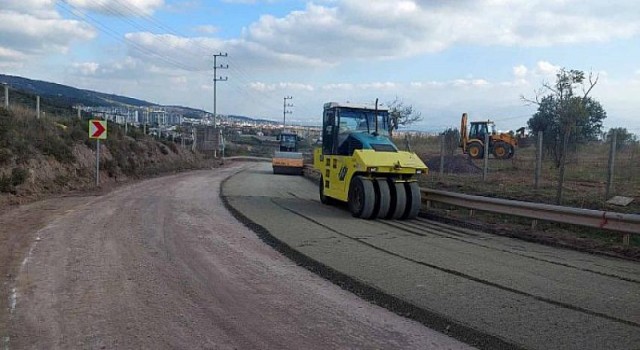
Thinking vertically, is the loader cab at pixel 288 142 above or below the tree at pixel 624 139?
below

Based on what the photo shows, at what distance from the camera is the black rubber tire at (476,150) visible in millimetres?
39388

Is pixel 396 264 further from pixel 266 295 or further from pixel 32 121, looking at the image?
pixel 32 121

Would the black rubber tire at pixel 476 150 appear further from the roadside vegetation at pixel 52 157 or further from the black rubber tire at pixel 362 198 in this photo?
the black rubber tire at pixel 362 198

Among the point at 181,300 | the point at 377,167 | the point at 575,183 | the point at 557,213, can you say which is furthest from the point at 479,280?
the point at 575,183

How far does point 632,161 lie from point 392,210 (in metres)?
10.8

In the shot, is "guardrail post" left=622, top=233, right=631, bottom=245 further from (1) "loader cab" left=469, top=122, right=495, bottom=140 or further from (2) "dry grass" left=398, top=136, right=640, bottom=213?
(1) "loader cab" left=469, top=122, right=495, bottom=140

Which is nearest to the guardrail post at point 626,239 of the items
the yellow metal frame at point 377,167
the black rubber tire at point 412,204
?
the black rubber tire at point 412,204

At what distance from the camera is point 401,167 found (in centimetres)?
1547

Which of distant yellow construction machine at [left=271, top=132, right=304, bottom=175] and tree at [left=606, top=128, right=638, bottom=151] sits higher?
tree at [left=606, top=128, right=638, bottom=151]

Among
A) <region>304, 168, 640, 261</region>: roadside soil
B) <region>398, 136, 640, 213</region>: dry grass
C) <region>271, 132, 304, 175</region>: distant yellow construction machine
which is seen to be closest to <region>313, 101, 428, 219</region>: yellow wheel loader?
<region>304, 168, 640, 261</region>: roadside soil

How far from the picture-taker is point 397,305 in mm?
6742

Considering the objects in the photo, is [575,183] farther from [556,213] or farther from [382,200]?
[382,200]

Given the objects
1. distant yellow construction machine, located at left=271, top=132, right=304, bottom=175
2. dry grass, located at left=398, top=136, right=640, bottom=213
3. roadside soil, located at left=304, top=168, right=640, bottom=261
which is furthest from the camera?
distant yellow construction machine, located at left=271, top=132, right=304, bottom=175

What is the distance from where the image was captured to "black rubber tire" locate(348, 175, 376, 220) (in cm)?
1494
